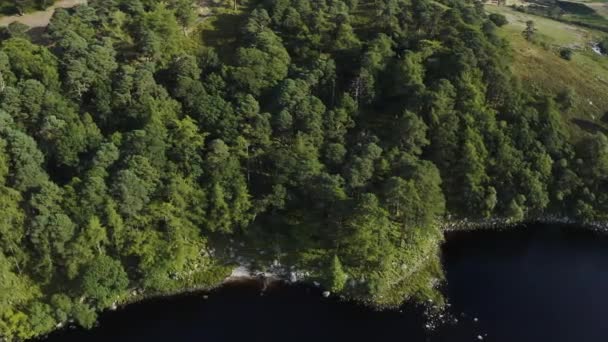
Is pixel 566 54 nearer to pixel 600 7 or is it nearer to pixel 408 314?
pixel 408 314

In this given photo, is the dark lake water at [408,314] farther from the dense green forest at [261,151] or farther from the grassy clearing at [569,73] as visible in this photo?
the grassy clearing at [569,73]

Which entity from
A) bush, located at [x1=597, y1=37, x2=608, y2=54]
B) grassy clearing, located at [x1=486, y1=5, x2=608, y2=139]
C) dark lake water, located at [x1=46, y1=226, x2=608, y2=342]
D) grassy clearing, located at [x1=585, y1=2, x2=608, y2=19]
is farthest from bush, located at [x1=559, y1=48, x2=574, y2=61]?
grassy clearing, located at [x1=585, y1=2, x2=608, y2=19]

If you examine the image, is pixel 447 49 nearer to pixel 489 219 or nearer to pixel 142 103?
pixel 489 219

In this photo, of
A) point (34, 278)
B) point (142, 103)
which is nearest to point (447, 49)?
point (142, 103)

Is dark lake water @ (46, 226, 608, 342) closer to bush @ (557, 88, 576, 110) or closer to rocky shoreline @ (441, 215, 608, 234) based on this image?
rocky shoreline @ (441, 215, 608, 234)

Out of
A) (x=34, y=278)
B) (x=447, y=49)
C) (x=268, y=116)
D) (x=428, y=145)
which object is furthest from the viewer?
(x=447, y=49)
